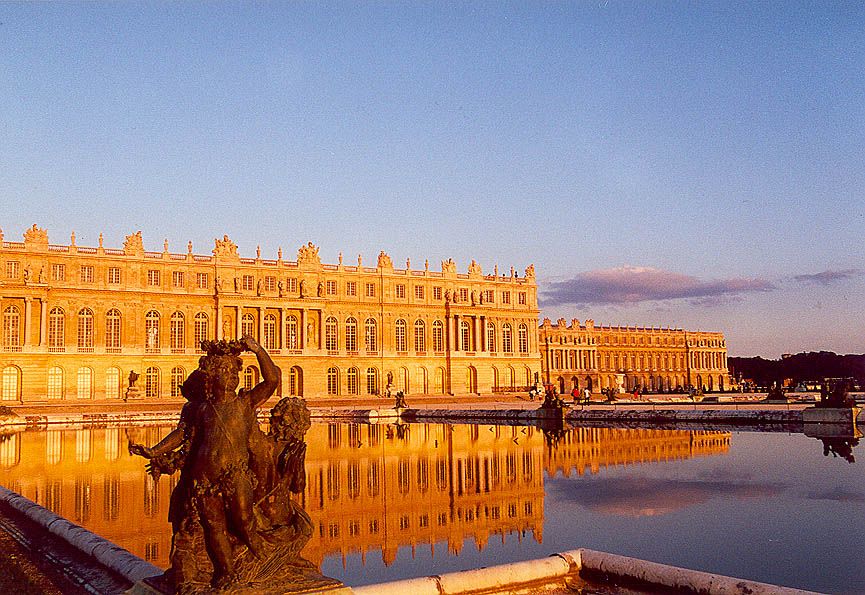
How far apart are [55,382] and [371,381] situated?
984 inches

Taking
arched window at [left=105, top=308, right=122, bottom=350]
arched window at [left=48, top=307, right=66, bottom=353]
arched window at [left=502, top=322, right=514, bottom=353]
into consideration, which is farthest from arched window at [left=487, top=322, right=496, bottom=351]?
arched window at [left=48, top=307, right=66, bottom=353]

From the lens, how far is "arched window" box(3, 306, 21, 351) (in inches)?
2117

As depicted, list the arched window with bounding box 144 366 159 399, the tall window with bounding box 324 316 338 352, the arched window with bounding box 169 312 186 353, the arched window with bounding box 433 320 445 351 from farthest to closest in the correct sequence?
the arched window with bounding box 433 320 445 351
the tall window with bounding box 324 316 338 352
the arched window with bounding box 169 312 186 353
the arched window with bounding box 144 366 159 399

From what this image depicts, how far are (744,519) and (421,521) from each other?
4.47 meters

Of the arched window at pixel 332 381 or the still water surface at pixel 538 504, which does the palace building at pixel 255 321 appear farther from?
the still water surface at pixel 538 504

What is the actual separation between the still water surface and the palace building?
3676 centimetres

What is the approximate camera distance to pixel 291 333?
2547 inches

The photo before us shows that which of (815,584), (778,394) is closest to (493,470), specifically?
(815,584)

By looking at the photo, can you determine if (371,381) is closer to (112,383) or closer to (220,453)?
(112,383)

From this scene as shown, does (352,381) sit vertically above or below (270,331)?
below

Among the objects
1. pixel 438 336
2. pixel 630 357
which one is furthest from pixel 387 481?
pixel 630 357

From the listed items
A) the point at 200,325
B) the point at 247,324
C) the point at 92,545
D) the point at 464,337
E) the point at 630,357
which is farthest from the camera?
the point at 630,357

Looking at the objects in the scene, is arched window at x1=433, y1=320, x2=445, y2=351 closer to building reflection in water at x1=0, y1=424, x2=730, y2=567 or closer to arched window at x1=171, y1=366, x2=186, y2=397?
arched window at x1=171, y1=366, x2=186, y2=397

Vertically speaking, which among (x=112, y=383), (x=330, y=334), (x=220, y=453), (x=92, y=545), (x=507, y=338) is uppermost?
(x=330, y=334)
